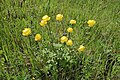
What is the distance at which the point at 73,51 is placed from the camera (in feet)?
5.49

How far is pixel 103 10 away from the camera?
8.02 ft

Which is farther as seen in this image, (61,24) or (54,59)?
(61,24)

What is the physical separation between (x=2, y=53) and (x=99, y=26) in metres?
0.94

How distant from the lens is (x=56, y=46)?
1.64m

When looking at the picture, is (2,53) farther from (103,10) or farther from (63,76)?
(103,10)

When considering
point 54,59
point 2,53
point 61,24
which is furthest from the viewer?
point 61,24

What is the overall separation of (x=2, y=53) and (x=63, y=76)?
0.54 metres

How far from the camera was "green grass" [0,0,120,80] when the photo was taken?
5.40 ft

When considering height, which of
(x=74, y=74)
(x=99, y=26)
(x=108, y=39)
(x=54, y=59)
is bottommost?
(x=74, y=74)

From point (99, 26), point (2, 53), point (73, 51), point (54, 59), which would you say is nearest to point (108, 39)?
point (99, 26)

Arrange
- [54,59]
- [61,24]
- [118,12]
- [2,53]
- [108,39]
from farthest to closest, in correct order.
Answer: [118,12] → [61,24] → [108,39] → [2,53] → [54,59]

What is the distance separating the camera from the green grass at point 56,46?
1646mm

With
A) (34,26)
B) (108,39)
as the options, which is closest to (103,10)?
(108,39)

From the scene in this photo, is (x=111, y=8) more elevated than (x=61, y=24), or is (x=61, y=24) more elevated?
(x=111, y=8)
